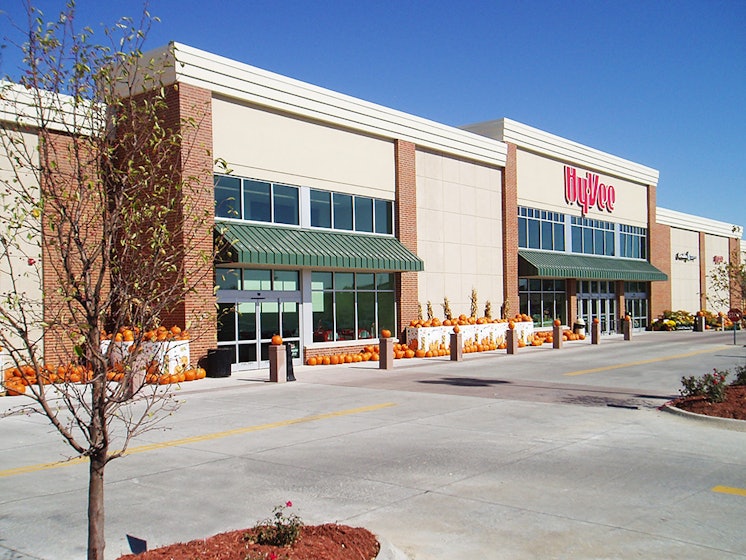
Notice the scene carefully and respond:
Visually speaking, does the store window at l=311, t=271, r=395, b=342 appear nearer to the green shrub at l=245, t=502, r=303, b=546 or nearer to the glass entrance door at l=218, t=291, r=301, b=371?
the glass entrance door at l=218, t=291, r=301, b=371

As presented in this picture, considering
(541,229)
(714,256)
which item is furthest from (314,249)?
(714,256)

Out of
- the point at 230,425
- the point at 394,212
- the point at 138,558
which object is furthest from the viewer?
the point at 394,212

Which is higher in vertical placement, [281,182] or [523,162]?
[523,162]

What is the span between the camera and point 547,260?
118 ft

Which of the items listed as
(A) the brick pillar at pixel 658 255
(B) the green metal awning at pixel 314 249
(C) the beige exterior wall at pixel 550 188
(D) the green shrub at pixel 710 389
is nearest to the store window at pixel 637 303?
(A) the brick pillar at pixel 658 255

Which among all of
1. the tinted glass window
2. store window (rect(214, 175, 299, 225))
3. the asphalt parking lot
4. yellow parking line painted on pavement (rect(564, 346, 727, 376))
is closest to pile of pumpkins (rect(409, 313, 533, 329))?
store window (rect(214, 175, 299, 225))

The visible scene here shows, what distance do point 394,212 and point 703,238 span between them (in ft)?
118

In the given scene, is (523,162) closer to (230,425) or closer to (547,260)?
(547,260)

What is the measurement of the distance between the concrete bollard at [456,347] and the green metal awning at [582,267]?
9.75 meters

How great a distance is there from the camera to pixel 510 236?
1345 inches

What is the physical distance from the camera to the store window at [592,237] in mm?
39969

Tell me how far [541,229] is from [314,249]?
1720 centimetres

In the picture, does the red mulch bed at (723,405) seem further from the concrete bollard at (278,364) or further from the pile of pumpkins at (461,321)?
the pile of pumpkins at (461,321)

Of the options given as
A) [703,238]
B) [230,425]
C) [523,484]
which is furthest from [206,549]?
[703,238]
